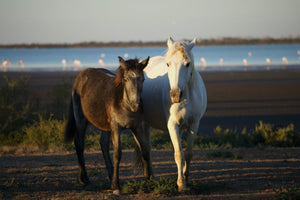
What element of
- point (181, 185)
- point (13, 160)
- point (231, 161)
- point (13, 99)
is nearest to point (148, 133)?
point (181, 185)

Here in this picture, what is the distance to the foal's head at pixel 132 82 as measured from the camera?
5.54m

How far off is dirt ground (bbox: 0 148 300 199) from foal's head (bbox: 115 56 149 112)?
1.49 metres

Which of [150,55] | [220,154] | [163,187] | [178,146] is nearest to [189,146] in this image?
[178,146]

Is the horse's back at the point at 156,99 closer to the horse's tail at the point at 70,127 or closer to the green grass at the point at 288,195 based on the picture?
the horse's tail at the point at 70,127

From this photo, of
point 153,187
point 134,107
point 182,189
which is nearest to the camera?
point 134,107

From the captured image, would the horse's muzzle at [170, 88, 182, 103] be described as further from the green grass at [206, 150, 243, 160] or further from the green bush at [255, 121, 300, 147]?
the green bush at [255, 121, 300, 147]

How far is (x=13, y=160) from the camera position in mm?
8375

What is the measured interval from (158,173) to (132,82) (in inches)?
95.4

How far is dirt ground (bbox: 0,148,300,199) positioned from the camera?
6.01 metres

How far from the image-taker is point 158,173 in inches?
286

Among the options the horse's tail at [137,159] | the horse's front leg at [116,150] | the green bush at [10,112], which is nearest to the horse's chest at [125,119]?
the horse's front leg at [116,150]

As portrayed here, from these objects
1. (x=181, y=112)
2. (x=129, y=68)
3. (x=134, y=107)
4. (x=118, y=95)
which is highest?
(x=129, y=68)

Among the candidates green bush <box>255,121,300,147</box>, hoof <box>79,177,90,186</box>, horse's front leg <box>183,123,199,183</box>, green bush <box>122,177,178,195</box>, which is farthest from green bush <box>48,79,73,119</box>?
horse's front leg <box>183,123,199,183</box>

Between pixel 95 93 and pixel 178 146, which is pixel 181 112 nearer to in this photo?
pixel 178 146
